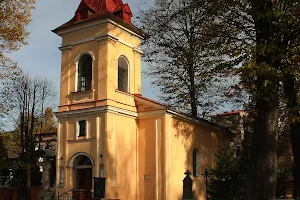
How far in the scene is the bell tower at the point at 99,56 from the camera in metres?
25.8

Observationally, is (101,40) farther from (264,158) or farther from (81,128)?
(264,158)

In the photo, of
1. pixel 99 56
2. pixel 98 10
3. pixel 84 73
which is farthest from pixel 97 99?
pixel 98 10

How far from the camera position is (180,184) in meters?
26.8

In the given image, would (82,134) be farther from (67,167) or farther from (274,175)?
(274,175)

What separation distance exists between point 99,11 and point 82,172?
9.98 metres

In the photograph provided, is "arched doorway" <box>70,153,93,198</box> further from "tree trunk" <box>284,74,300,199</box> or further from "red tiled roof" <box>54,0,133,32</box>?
"tree trunk" <box>284,74,300,199</box>

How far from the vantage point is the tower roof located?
27.1m

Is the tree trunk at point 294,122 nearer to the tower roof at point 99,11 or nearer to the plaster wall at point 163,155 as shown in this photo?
the plaster wall at point 163,155

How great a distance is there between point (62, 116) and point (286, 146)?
1646 cm

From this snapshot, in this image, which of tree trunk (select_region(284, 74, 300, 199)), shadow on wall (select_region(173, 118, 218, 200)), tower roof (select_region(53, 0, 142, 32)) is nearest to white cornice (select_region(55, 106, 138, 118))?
shadow on wall (select_region(173, 118, 218, 200))

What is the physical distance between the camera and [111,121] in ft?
82.3

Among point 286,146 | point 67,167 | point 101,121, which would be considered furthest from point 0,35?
point 286,146

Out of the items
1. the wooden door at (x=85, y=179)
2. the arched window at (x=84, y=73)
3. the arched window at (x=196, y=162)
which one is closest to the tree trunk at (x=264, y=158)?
the wooden door at (x=85, y=179)

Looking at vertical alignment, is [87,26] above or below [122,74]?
above
